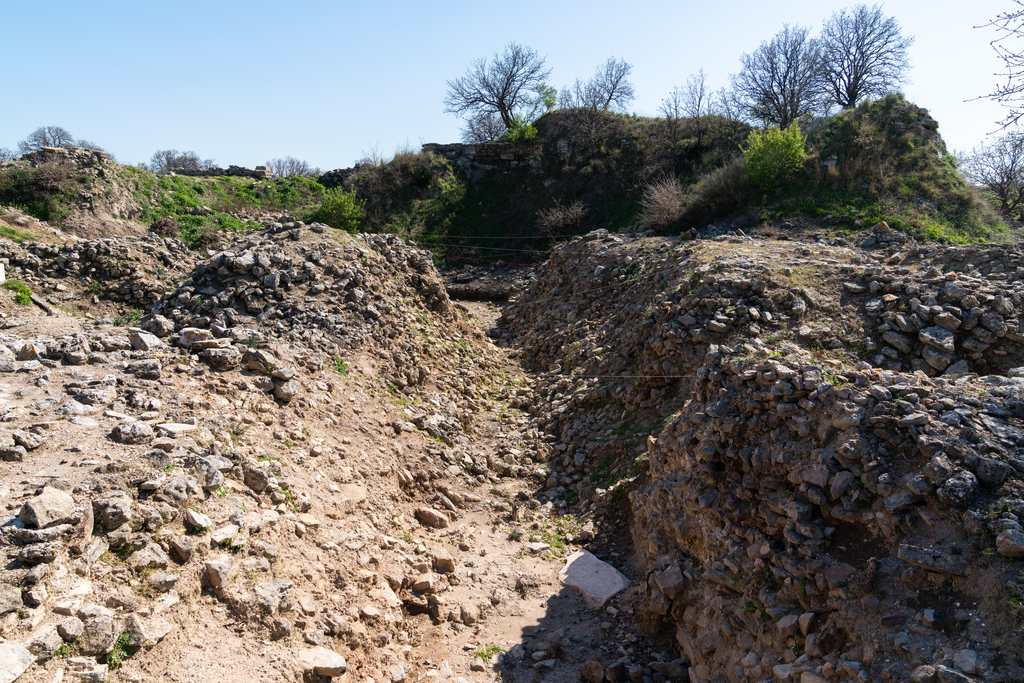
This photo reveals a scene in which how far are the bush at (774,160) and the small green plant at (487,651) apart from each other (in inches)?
538

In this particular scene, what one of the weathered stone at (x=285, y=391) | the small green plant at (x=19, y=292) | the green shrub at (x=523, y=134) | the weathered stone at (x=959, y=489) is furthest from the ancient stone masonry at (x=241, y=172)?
the weathered stone at (x=959, y=489)

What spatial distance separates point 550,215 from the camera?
18.5m

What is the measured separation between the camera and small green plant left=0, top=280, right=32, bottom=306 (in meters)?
7.89

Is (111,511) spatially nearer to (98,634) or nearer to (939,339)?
(98,634)

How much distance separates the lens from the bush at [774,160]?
47.2 ft

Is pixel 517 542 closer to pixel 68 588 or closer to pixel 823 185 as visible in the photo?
pixel 68 588

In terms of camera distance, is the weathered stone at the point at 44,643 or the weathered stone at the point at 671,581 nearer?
the weathered stone at the point at 44,643

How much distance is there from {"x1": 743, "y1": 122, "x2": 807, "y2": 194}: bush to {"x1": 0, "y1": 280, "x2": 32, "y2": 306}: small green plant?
1495 cm

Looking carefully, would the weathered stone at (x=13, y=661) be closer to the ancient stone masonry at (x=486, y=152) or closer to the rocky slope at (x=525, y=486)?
the rocky slope at (x=525, y=486)

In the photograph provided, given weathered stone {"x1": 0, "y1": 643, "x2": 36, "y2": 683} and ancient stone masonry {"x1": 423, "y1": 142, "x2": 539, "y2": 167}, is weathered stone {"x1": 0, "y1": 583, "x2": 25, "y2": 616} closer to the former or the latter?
weathered stone {"x1": 0, "y1": 643, "x2": 36, "y2": 683}

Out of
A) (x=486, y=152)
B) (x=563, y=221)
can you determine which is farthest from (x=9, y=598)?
(x=486, y=152)

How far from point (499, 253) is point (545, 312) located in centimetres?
784

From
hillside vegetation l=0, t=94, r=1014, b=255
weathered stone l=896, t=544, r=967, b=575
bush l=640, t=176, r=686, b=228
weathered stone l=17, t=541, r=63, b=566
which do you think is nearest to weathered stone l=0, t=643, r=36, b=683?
weathered stone l=17, t=541, r=63, b=566

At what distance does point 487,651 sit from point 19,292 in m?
8.46
